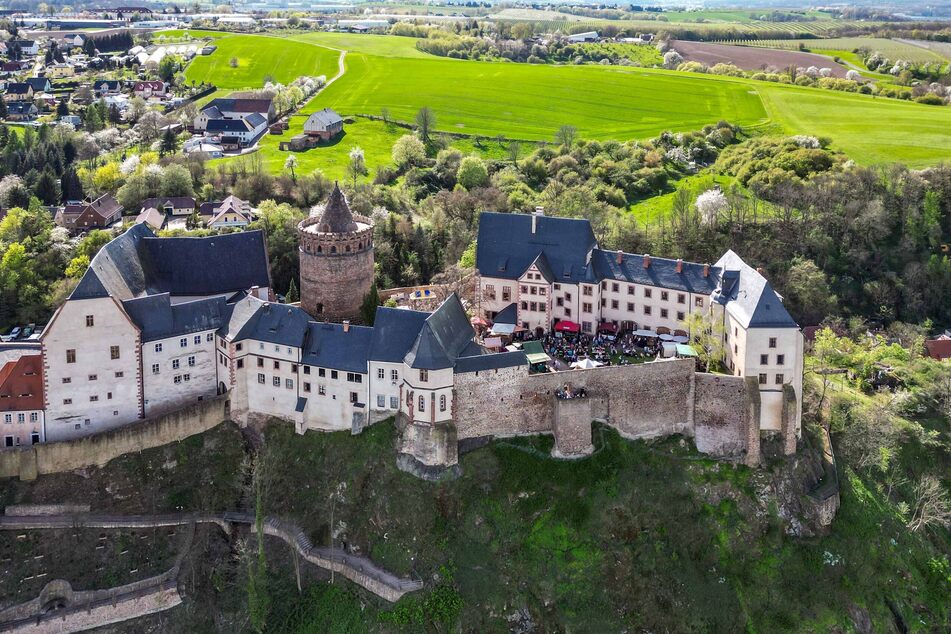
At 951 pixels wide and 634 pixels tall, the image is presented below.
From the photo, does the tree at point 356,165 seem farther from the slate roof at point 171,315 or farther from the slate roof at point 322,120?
the slate roof at point 171,315

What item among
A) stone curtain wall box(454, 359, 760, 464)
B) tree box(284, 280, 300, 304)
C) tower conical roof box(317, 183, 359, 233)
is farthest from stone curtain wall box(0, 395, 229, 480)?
tree box(284, 280, 300, 304)

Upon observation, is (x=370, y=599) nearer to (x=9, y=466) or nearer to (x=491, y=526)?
(x=491, y=526)

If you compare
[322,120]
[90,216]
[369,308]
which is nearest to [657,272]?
[369,308]

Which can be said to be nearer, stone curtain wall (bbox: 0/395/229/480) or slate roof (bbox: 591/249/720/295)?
stone curtain wall (bbox: 0/395/229/480)

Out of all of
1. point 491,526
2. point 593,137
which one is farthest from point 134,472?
point 593,137

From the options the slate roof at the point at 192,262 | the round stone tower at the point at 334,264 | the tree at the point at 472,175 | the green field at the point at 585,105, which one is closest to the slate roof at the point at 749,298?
the round stone tower at the point at 334,264

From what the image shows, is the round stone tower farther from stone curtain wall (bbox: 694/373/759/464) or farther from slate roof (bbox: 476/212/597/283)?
stone curtain wall (bbox: 694/373/759/464)

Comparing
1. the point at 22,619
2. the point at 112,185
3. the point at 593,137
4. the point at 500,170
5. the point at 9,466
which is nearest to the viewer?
the point at 22,619
